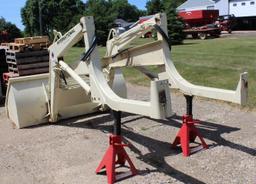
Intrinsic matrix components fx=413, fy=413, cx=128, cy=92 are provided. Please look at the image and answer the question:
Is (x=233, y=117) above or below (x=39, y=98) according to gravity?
below

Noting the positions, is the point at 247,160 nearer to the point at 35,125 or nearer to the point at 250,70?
the point at 35,125

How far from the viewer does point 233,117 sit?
24.5 feet

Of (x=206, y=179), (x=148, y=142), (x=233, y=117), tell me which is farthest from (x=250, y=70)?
(x=206, y=179)

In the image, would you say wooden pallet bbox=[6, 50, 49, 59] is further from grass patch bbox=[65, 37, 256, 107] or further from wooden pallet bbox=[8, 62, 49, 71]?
grass patch bbox=[65, 37, 256, 107]

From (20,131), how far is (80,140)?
4.20ft

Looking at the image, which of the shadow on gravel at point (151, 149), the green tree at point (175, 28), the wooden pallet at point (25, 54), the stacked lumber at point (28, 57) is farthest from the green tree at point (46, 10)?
the shadow on gravel at point (151, 149)

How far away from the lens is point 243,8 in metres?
46.5

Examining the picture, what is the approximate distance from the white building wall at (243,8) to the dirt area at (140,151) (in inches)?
1583

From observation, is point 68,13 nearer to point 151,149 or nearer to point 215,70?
point 215,70

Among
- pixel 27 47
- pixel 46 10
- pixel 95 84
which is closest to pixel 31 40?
pixel 27 47

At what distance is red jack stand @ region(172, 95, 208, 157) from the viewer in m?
5.66

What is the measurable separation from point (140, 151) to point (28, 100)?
8.07 ft

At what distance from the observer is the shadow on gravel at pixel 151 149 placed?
5.06 m

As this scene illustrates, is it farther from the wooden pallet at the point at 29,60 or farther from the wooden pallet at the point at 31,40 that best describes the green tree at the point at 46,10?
the wooden pallet at the point at 29,60
